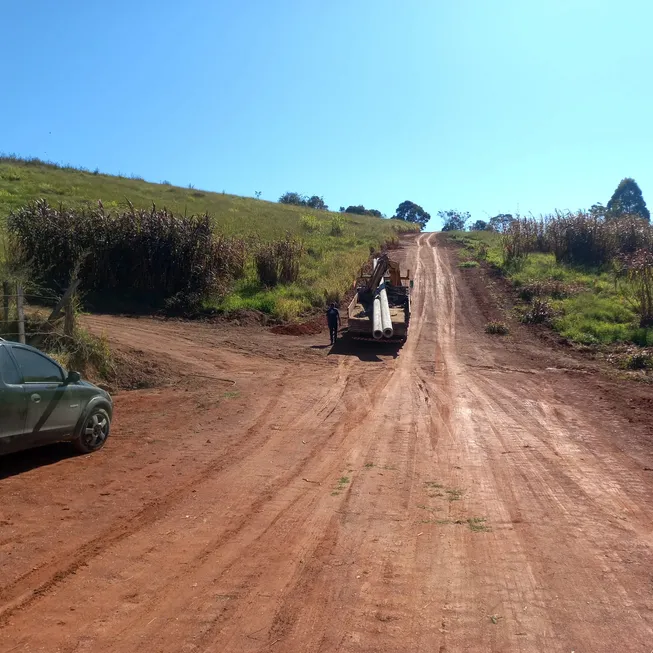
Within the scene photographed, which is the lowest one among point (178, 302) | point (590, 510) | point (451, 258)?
point (590, 510)

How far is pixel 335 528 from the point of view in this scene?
20.0ft

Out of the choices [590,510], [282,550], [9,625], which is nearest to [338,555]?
[282,550]

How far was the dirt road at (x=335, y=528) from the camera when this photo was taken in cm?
423

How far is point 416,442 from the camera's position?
9.74m

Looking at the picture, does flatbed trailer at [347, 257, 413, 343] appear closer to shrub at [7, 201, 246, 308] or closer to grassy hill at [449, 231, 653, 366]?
grassy hill at [449, 231, 653, 366]

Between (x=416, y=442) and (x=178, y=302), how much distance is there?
1597 centimetres

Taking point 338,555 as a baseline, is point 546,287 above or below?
above

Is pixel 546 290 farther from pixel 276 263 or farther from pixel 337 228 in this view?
pixel 337 228

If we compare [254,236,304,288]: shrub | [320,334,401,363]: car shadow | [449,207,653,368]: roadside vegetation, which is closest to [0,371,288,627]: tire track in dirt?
[320,334,401,363]: car shadow

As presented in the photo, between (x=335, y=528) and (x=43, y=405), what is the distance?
12.3 feet

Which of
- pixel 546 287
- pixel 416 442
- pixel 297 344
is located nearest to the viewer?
pixel 416 442

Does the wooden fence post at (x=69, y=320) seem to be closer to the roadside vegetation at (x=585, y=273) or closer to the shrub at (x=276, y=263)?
the roadside vegetation at (x=585, y=273)

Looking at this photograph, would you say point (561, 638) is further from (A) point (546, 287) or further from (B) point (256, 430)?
(A) point (546, 287)

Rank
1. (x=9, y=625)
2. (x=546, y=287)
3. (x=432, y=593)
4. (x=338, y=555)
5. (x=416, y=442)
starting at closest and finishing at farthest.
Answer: (x=9, y=625)
(x=432, y=593)
(x=338, y=555)
(x=416, y=442)
(x=546, y=287)
